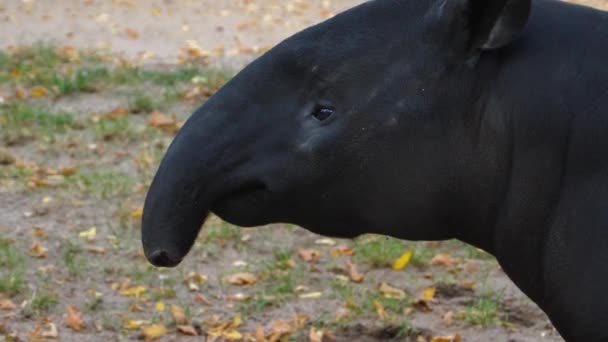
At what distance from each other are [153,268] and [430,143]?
3.29 m

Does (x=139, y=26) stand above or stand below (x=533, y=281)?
above

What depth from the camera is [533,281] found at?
263cm

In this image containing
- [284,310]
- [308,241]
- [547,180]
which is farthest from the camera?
[308,241]

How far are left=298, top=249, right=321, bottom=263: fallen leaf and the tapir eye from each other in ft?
10.4

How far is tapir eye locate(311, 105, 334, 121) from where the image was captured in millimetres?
2682

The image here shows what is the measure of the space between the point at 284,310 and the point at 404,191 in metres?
2.75

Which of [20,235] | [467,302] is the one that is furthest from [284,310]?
[20,235]

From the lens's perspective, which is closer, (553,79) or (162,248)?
(553,79)

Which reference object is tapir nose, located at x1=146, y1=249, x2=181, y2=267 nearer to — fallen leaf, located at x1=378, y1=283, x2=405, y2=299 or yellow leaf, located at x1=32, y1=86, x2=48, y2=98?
fallen leaf, located at x1=378, y1=283, x2=405, y2=299

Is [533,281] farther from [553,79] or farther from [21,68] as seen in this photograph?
[21,68]

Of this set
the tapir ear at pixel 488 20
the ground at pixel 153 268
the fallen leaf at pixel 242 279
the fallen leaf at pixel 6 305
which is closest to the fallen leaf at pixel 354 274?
the ground at pixel 153 268

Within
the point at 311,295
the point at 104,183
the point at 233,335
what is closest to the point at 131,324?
the point at 233,335

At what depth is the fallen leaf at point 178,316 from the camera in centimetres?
512

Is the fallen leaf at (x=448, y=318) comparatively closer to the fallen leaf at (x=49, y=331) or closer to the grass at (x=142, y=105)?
the fallen leaf at (x=49, y=331)
